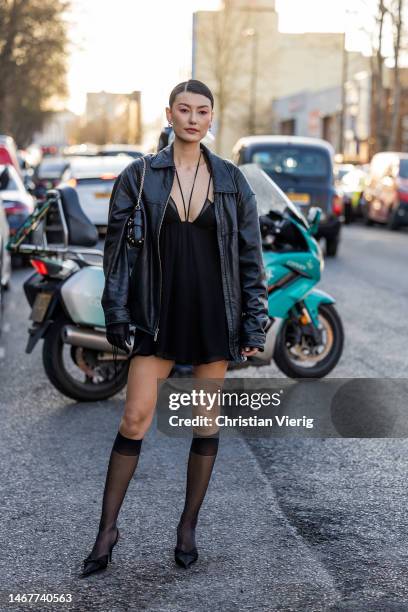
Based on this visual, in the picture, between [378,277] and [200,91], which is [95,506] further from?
[378,277]

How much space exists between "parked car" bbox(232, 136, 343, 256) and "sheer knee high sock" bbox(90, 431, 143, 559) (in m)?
14.1

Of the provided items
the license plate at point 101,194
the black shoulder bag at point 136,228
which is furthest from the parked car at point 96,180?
the black shoulder bag at point 136,228

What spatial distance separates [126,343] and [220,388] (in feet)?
→ 1.37

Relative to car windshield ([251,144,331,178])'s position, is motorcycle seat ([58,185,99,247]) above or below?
above

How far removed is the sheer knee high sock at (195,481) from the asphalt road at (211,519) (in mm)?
114

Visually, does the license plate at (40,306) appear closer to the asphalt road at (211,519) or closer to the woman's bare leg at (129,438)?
the asphalt road at (211,519)

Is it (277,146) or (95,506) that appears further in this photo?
(277,146)

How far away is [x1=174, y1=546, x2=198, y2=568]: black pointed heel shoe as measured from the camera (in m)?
4.42

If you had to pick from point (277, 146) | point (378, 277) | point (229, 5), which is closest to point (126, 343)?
point (378, 277)

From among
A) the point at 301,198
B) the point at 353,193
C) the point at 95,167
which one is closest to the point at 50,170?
the point at 353,193

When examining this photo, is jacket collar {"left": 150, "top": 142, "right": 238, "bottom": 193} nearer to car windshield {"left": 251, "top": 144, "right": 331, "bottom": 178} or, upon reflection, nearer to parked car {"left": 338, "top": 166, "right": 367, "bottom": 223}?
car windshield {"left": 251, "top": 144, "right": 331, "bottom": 178}

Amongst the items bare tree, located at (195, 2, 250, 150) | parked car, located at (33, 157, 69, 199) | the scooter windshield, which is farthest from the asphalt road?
bare tree, located at (195, 2, 250, 150)

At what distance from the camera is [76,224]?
292 inches

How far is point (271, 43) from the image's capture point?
356ft
